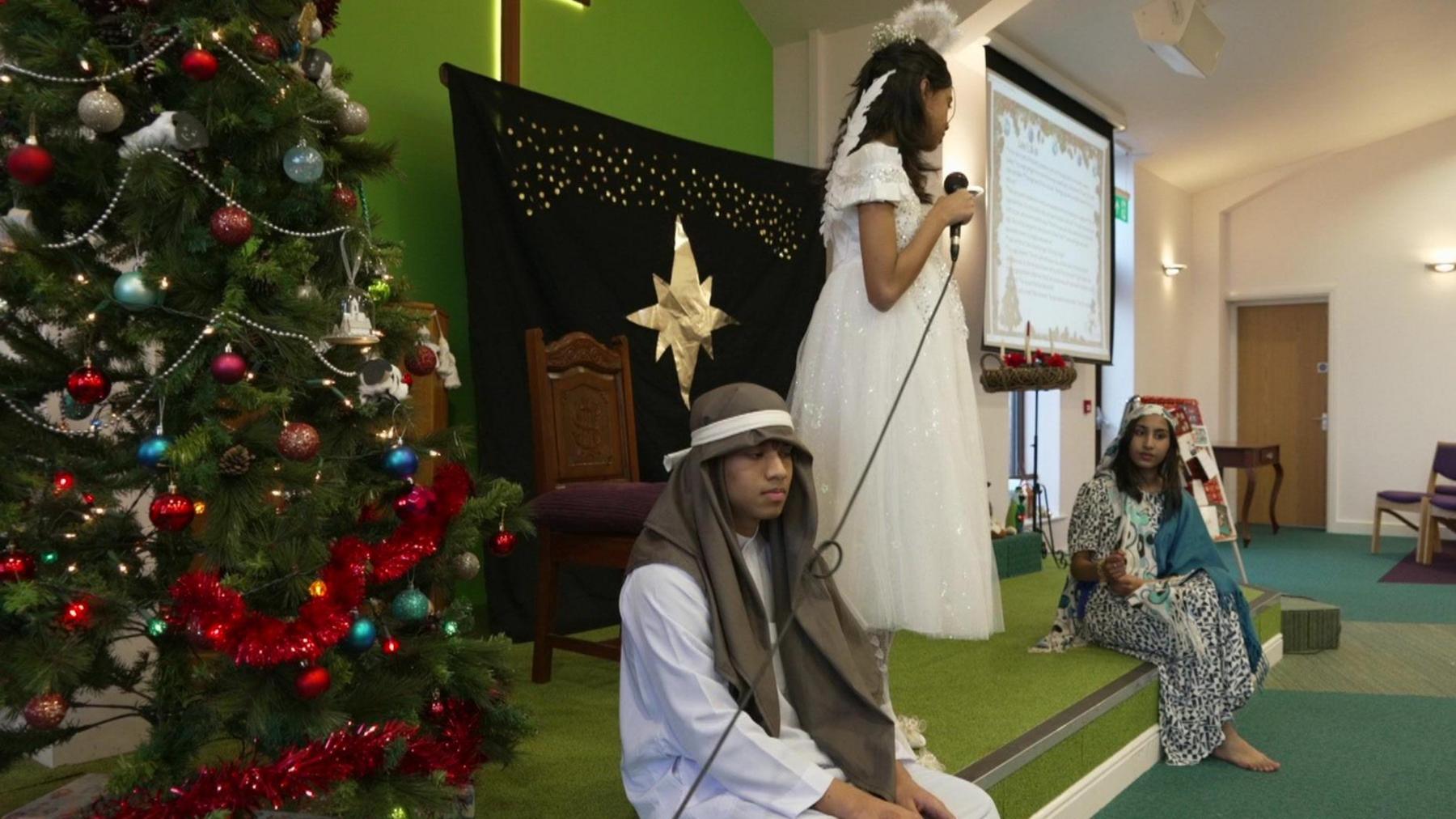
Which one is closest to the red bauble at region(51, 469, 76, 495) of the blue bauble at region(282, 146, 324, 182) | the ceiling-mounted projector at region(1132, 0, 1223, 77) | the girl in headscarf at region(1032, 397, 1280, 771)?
the blue bauble at region(282, 146, 324, 182)

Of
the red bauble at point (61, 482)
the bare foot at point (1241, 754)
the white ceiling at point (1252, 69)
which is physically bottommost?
the bare foot at point (1241, 754)

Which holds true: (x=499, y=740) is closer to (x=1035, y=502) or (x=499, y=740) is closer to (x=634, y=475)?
(x=634, y=475)

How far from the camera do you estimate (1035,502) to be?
20.6 ft

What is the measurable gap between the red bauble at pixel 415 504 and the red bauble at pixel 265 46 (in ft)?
2.53

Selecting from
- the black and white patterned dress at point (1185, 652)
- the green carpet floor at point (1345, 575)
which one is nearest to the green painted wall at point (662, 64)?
the black and white patterned dress at point (1185, 652)

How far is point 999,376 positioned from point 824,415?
3455 mm

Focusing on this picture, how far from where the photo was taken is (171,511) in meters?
1.55

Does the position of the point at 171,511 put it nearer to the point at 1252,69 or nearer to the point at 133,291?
the point at 133,291

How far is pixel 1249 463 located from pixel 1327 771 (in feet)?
19.2

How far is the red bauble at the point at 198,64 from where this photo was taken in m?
1.62

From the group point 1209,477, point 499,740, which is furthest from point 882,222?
point 1209,477

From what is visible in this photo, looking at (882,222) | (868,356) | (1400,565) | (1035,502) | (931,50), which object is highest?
(931,50)

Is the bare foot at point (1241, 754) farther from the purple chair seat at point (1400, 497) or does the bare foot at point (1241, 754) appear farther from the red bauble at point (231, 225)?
the purple chair seat at point (1400, 497)

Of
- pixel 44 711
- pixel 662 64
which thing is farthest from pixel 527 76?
pixel 44 711
